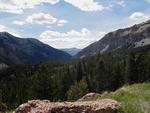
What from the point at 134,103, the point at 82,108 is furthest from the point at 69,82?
the point at 82,108

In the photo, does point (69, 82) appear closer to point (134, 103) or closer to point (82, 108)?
point (134, 103)

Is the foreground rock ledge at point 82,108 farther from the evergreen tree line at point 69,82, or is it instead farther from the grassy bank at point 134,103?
the evergreen tree line at point 69,82

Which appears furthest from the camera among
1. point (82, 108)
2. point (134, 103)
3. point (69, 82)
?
point (69, 82)

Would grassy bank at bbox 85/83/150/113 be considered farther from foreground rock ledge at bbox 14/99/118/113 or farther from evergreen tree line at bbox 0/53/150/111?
evergreen tree line at bbox 0/53/150/111

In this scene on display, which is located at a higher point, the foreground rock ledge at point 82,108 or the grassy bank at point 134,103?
the foreground rock ledge at point 82,108

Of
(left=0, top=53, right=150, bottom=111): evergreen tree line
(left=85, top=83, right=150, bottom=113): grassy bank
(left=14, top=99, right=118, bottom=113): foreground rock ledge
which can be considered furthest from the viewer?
(left=0, top=53, right=150, bottom=111): evergreen tree line

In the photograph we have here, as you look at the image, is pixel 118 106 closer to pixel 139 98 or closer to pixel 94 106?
pixel 94 106

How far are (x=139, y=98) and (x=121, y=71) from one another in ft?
281

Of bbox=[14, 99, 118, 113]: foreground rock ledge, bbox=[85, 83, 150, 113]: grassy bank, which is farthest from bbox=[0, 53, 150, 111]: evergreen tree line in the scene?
bbox=[14, 99, 118, 113]: foreground rock ledge

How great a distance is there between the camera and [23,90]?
100 meters

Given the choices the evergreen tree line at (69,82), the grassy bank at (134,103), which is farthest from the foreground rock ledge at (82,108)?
the evergreen tree line at (69,82)

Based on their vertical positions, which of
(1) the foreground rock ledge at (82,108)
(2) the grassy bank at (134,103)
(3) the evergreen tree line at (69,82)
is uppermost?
(1) the foreground rock ledge at (82,108)

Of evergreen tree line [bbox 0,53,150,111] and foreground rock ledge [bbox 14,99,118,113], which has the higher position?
foreground rock ledge [bbox 14,99,118,113]

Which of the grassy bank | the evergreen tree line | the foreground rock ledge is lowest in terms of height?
the evergreen tree line
